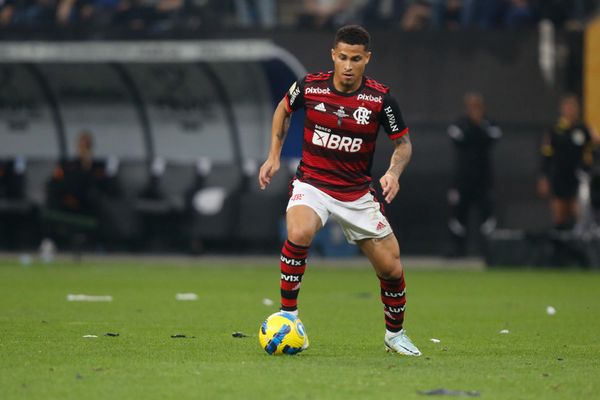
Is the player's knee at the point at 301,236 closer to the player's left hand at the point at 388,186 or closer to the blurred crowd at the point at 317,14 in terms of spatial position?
the player's left hand at the point at 388,186

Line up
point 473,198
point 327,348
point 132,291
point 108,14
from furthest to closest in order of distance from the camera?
point 108,14 < point 473,198 < point 132,291 < point 327,348

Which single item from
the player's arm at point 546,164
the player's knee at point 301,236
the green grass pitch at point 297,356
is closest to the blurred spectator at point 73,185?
the green grass pitch at point 297,356

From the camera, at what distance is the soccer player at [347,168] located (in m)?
9.24

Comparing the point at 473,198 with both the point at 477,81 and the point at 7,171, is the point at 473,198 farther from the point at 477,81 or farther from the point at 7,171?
the point at 7,171

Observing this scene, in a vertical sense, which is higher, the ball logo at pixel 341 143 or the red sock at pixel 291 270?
the ball logo at pixel 341 143

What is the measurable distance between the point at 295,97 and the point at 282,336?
5.34ft

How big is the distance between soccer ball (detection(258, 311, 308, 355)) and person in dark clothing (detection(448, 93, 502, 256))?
493 inches

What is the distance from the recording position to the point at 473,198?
2209 centimetres

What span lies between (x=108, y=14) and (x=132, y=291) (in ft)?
30.4

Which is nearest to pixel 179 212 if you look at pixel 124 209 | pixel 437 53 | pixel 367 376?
pixel 124 209

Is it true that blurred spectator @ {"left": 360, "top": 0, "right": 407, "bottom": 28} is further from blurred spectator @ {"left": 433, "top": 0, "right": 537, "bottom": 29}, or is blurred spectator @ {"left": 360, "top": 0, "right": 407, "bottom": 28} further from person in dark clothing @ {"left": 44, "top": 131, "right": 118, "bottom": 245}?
person in dark clothing @ {"left": 44, "top": 131, "right": 118, "bottom": 245}

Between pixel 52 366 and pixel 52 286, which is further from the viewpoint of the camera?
pixel 52 286

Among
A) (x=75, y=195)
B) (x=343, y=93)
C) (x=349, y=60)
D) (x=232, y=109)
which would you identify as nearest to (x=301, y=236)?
(x=343, y=93)

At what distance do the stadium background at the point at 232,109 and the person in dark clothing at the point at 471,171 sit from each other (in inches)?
37.4
